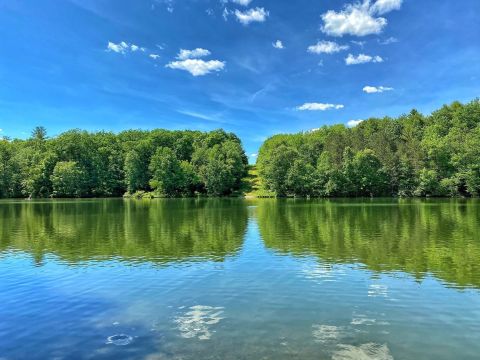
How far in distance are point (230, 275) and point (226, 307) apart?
5352mm

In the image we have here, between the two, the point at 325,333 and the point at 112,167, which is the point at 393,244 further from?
the point at 112,167

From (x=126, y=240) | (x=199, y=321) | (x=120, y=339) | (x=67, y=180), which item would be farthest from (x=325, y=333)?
(x=67, y=180)

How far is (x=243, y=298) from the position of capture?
54.0 ft

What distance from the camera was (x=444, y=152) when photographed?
111500 mm

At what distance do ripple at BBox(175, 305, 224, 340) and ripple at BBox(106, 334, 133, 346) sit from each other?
1.60m

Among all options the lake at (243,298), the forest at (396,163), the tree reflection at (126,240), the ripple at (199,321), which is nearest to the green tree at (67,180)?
the forest at (396,163)

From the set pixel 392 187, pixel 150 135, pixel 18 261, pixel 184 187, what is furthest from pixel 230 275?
pixel 150 135

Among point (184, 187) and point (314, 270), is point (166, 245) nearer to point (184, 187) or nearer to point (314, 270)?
point (314, 270)

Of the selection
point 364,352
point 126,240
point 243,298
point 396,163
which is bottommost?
point 364,352

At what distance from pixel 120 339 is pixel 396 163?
118525 mm

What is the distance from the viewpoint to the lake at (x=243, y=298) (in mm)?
11539

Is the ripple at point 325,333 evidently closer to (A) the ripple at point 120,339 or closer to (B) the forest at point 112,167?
(A) the ripple at point 120,339

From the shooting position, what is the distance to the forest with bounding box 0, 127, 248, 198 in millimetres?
137625

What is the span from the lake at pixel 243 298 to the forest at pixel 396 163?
8501 cm
